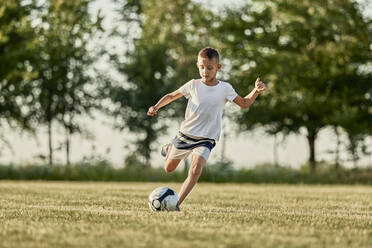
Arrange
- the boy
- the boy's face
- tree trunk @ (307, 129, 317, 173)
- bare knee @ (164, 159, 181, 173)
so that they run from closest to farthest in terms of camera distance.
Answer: the boy's face → the boy → bare knee @ (164, 159, 181, 173) → tree trunk @ (307, 129, 317, 173)

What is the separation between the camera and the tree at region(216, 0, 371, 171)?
1206 inches

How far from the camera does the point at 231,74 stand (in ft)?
107

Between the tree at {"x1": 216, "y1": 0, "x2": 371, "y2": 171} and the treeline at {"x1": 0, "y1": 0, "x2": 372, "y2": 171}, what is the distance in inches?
2.0

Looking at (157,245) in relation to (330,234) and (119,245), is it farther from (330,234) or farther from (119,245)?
Result: (330,234)

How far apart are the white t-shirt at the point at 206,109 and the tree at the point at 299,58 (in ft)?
70.3

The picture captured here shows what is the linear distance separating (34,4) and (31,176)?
10049mm

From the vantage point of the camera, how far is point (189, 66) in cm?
3212

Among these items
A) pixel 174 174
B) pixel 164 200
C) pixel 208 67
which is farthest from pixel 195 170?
pixel 174 174

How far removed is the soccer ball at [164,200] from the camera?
8.42 meters

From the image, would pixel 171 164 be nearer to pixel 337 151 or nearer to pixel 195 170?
pixel 195 170

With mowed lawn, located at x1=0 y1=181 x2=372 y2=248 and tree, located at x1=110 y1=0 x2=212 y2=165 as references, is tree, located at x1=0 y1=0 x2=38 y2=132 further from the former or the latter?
mowed lawn, located at x1=0 y1=181 x2=372 y2=248

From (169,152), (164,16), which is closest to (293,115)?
(164,16)

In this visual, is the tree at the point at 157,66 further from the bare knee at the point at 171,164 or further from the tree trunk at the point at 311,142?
the bare knee at the point at 171,164

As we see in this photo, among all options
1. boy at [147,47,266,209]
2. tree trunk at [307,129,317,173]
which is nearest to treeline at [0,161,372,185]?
tree trunk at [307,129,317,173]
